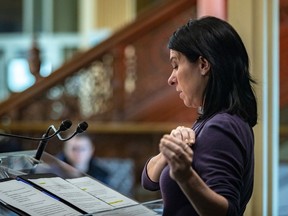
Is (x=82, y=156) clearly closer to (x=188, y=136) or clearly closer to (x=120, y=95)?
(x=120, y=95)

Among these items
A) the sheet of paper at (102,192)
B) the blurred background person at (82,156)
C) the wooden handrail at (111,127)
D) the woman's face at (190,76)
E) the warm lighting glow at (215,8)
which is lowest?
the blurred background person at (82,156)

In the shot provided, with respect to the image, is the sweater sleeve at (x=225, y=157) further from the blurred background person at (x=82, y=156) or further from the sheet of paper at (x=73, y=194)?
the blurred background person at (x=82, y=156)

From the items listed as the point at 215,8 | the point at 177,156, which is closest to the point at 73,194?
the point at 177,156

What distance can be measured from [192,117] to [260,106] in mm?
2440

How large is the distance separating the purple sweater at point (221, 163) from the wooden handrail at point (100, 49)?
3.62 metres

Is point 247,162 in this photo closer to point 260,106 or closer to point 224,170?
point 224,170

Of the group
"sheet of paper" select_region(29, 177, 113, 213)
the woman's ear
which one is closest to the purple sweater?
the woman's ear

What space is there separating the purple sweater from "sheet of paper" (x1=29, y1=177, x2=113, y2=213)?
268 mm

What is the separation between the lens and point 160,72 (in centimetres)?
536

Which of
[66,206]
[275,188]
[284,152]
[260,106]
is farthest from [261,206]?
[66,206]

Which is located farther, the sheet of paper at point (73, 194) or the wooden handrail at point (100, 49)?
the wooden handrail at point (100, 49)

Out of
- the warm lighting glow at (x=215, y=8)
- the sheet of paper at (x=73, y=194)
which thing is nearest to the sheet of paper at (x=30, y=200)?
the sheet of paper at (x=73, y=194)

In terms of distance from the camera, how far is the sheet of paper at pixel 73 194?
186 centimetres

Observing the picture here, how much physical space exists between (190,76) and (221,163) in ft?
0.82
